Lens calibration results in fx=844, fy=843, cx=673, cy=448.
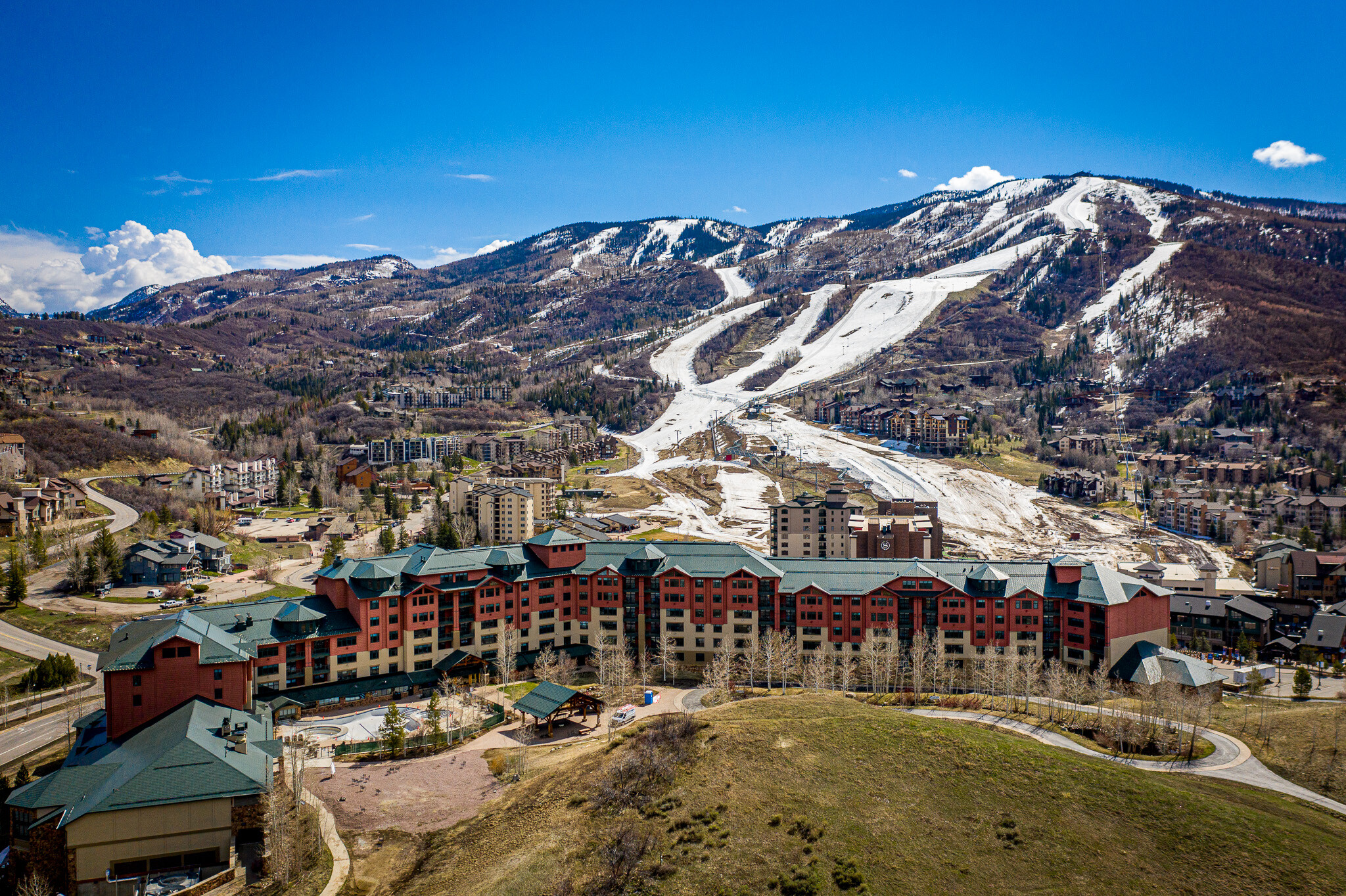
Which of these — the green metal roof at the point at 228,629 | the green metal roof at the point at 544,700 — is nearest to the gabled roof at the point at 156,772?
the green metal roof at the point at 228,629

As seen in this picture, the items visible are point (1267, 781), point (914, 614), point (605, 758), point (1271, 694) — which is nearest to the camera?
point (1267, 781)

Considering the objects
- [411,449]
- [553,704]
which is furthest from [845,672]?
[411,449]

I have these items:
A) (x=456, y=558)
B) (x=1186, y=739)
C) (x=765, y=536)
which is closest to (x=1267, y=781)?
(x=1186, y=739)

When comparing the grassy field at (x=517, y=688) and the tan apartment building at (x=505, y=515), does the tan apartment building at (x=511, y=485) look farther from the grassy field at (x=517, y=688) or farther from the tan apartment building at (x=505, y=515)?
the grassy field at (x=517, y=688)

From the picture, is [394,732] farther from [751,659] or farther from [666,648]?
[751,659]

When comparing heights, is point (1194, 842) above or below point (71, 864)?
above

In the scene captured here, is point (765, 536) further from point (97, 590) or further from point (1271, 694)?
point (97, 590)
